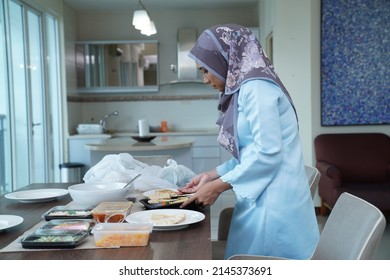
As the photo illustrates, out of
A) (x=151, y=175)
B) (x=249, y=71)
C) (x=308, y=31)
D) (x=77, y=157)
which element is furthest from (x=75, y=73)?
(x=249, y=71)

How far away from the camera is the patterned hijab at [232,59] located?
1403 mm

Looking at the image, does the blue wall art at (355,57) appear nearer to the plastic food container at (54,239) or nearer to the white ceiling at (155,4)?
the white ceiling at (155,4)

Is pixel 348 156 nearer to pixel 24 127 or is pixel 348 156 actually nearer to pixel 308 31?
pixel 308 31

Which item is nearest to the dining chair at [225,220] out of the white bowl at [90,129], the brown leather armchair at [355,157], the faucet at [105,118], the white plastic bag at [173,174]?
the white plastic bag at [173,174]

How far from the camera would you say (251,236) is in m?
1.48

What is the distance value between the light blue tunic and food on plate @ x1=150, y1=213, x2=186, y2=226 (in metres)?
0.19

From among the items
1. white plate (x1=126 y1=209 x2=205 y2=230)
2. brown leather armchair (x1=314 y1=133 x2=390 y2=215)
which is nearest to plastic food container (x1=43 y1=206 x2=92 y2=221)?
white plate (x1=126 y1=209 x2=205 y2=230)

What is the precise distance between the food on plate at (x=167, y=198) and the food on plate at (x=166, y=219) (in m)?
0.13

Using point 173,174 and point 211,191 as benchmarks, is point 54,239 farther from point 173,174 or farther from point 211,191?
point 173,174

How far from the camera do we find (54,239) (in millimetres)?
1131

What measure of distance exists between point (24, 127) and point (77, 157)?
0.99 m

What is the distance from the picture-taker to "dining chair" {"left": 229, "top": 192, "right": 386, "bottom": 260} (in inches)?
45.8

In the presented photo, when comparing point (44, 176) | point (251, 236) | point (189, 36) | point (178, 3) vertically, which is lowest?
point (44, 176)

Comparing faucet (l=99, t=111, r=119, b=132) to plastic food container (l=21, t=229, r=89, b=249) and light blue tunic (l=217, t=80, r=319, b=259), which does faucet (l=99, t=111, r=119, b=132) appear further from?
plastic food container (l=21, t=229, r=89, b=249)
